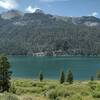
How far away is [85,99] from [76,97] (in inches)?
33.7

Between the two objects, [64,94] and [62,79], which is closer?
[64,94]

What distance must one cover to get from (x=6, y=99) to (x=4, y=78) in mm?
25492

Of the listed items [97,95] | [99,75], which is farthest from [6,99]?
[99,75]

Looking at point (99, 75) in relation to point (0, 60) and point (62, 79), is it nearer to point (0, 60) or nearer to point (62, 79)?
point (62, 79)

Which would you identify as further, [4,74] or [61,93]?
[4,74]

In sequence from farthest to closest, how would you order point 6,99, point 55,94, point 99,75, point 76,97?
1. point 99,75
2. point 55,94
3. point 76,97
4. point 6,99

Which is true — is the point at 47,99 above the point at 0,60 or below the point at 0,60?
below

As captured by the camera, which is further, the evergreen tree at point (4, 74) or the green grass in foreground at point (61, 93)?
the evergreen tree at point (4, 74)

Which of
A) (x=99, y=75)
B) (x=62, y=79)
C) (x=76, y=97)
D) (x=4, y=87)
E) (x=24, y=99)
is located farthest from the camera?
(x=99, y=75)

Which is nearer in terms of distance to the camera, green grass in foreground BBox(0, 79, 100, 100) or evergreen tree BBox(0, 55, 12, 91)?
green grass in foreground BBox(0, 79, 100, 100)

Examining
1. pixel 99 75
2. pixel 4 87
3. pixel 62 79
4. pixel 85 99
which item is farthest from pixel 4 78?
pixel 99 75

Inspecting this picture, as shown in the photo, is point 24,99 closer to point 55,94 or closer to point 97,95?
point 55,94

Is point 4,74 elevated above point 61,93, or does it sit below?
above

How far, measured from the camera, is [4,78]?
40.2 metres
